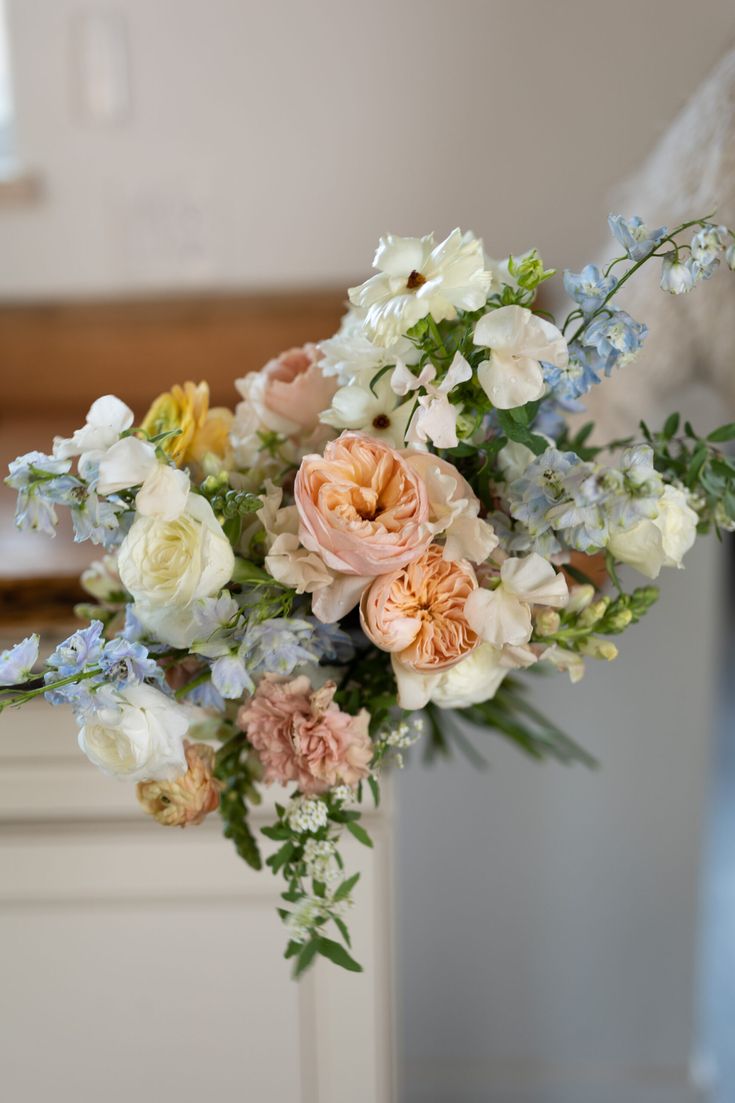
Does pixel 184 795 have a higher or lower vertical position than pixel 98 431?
lower

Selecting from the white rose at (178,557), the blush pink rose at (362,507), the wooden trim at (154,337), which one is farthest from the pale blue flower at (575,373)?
the wooden trim at (154,337)

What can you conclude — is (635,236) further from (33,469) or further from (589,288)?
(33,469)

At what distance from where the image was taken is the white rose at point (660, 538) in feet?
1.89

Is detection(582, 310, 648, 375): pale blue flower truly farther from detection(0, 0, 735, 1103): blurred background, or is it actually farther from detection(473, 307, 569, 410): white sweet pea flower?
detection(0, 0, 735, 1103): blurred background

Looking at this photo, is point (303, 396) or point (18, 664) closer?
point (18, 664)

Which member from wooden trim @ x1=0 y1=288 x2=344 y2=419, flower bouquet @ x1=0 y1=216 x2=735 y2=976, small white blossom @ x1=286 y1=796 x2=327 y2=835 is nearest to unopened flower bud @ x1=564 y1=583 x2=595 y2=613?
flower bouquet @ x1=0 y1=216 x2=735 y2=976

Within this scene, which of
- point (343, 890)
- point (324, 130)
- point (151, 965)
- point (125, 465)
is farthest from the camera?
point (324, 130)

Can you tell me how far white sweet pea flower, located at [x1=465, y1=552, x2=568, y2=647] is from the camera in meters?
0.55

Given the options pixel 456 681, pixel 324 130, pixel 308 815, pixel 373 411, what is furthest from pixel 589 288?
pixel 324 130

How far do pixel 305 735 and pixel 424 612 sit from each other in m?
0.10

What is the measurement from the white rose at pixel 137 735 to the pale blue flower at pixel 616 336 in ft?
1.04

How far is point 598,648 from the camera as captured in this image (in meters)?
0.64

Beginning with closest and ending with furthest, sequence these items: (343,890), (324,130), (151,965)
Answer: (343,890) < (151,965) < (324,130)

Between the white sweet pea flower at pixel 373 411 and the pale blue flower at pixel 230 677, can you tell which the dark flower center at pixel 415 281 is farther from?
the pale blue flower at pixel 230 677
